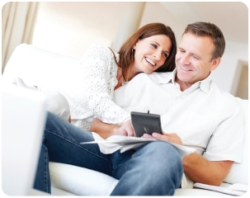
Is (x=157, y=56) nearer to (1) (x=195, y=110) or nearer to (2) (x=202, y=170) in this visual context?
(1) (x=195, y=110)

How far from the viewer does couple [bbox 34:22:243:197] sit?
95 centimetres

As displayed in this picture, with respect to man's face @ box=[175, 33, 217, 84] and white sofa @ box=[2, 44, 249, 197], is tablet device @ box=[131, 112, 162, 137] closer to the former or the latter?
white sofa @ box=[2, 44, 249, 197]

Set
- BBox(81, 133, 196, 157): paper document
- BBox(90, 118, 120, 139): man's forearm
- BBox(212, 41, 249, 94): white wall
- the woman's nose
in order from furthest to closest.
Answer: BBox(212, 41, 249, 94): white wall, the woman's nose, BBox(90, 118, 120, 139): man's forearm, BBox(81, 133, 196, 157): paper document

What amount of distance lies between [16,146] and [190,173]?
87 centimetres

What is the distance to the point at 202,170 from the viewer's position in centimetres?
128

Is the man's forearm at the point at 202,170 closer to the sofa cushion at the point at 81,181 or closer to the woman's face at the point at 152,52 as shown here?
the sofa cushion at the point at 81,181

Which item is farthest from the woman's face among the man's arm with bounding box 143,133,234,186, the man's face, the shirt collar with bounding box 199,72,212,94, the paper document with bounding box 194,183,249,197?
the paper document with bounding box 194,183,249,197

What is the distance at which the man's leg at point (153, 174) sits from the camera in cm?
86

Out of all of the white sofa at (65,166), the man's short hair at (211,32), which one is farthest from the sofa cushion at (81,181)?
the man's short hair at (211,32)

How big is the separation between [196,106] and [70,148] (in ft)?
2.41

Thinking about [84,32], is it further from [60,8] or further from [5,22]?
[5,22]

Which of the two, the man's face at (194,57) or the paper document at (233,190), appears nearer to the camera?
the paper document at (233,190)

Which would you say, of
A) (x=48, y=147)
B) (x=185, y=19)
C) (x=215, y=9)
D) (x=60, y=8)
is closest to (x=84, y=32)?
(x=60, y=8)

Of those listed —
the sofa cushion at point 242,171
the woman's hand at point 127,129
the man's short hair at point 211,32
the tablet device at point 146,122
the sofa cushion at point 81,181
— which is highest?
the man's short hair at point 211,32
